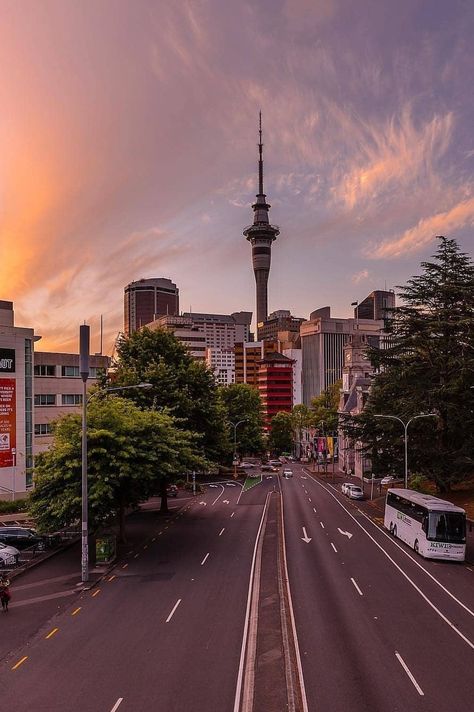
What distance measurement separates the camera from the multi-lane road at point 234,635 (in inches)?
621

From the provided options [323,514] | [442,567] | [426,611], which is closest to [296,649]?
[426,611]

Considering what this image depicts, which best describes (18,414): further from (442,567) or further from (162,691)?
(162,691)

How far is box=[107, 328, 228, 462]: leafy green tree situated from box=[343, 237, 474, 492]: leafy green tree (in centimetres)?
1385

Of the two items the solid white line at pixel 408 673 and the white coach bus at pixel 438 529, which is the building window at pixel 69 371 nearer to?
the white coach bus at pixel 438 529

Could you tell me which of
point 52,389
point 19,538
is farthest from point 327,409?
point 19,538

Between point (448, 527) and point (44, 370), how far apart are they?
53181 mm

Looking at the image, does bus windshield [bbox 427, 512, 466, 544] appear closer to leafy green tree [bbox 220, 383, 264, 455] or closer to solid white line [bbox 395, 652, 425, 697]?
solid white line [bbox 395, 652, 425, 697]

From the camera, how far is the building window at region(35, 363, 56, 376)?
69.9m

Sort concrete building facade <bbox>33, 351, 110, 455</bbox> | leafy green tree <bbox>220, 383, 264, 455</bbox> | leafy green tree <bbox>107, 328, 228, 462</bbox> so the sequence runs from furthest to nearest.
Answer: leafy green tree <bbox>220, 383, 264, 455</bbox> < concrete building facade <bbox>33, 351, 110, 455</bbox> < leafy green tree <bbox>107, 328, 228, 462</bbox>

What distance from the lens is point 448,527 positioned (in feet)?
106

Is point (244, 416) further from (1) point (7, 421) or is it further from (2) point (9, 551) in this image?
(2) point (9, 551)

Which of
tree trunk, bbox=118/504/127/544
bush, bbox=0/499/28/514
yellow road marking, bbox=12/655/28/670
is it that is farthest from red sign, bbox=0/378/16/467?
yellow road marking, bbox=12/655/28/670

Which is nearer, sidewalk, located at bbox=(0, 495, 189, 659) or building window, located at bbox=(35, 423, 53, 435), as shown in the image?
sidewalk, located at bbox=(0, 495, 189, 659)

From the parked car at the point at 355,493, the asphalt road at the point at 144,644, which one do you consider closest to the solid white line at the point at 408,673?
the asphalt road at the point at 144,644
